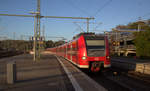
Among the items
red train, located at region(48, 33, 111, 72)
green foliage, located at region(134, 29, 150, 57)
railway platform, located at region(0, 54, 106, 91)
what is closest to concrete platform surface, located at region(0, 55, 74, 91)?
railway platform, located at region(0, 54, 106, 91)

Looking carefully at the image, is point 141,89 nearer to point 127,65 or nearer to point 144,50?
point 144,50

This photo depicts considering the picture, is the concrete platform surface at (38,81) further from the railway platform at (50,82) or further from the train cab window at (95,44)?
the train cab window at (95,44)

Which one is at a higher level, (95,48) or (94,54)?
(95,48)

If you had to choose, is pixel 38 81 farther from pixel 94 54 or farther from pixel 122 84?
pixel 94 54

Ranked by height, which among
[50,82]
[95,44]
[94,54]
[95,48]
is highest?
[95,44]

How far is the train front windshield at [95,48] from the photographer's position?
440 inches

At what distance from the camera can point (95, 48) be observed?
11312mm

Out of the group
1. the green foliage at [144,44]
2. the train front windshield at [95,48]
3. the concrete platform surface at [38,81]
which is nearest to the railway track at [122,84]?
the train front windshield at [95,48]

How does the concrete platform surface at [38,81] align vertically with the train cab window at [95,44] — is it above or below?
below

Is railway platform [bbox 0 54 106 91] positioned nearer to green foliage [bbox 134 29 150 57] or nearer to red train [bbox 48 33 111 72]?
red train [bbox 48 33 111 72]

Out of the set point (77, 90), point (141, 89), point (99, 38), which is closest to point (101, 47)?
point (99, 38)

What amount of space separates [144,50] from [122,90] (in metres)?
7.41

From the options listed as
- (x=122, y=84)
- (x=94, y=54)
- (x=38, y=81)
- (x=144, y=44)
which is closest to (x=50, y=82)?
(x=38, y=81)

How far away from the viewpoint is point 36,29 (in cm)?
2036
